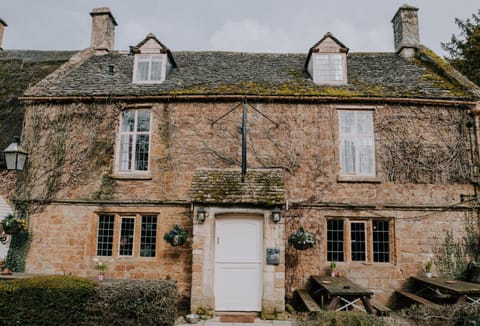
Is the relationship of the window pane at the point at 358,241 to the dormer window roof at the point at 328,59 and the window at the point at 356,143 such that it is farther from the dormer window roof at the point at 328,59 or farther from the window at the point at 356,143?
the dormer window roof at the point at 328,59

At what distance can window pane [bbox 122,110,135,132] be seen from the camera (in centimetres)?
1205

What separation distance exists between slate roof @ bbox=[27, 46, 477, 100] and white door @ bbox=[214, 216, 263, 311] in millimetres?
4281

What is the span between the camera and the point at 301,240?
33.4 feet

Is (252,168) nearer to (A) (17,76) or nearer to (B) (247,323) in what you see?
(B) (247,323)

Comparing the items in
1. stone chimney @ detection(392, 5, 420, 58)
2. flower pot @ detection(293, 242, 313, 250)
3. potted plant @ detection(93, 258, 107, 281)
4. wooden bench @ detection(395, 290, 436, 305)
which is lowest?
wooden bench @ detection(395, 290, 436, 305)

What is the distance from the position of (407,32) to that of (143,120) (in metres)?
11.1

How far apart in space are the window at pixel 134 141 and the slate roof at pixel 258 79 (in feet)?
2.51

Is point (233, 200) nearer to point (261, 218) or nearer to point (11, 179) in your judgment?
point (261, 218)

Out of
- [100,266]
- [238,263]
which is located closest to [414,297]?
[238,263]

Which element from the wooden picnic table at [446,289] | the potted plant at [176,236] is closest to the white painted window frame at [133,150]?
the potted plant at [176,236]

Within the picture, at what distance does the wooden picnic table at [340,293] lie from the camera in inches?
321

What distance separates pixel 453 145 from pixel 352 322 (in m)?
7.65

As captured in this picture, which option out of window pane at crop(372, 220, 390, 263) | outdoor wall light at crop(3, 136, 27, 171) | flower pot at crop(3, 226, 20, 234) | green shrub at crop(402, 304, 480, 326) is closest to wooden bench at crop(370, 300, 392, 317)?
green shrub at crop(402, 304, 480, 326)

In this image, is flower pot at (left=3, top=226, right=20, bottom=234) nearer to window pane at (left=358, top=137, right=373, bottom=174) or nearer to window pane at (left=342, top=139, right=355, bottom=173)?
window pane at (left=342, top=139, right=355, bottom=173)
